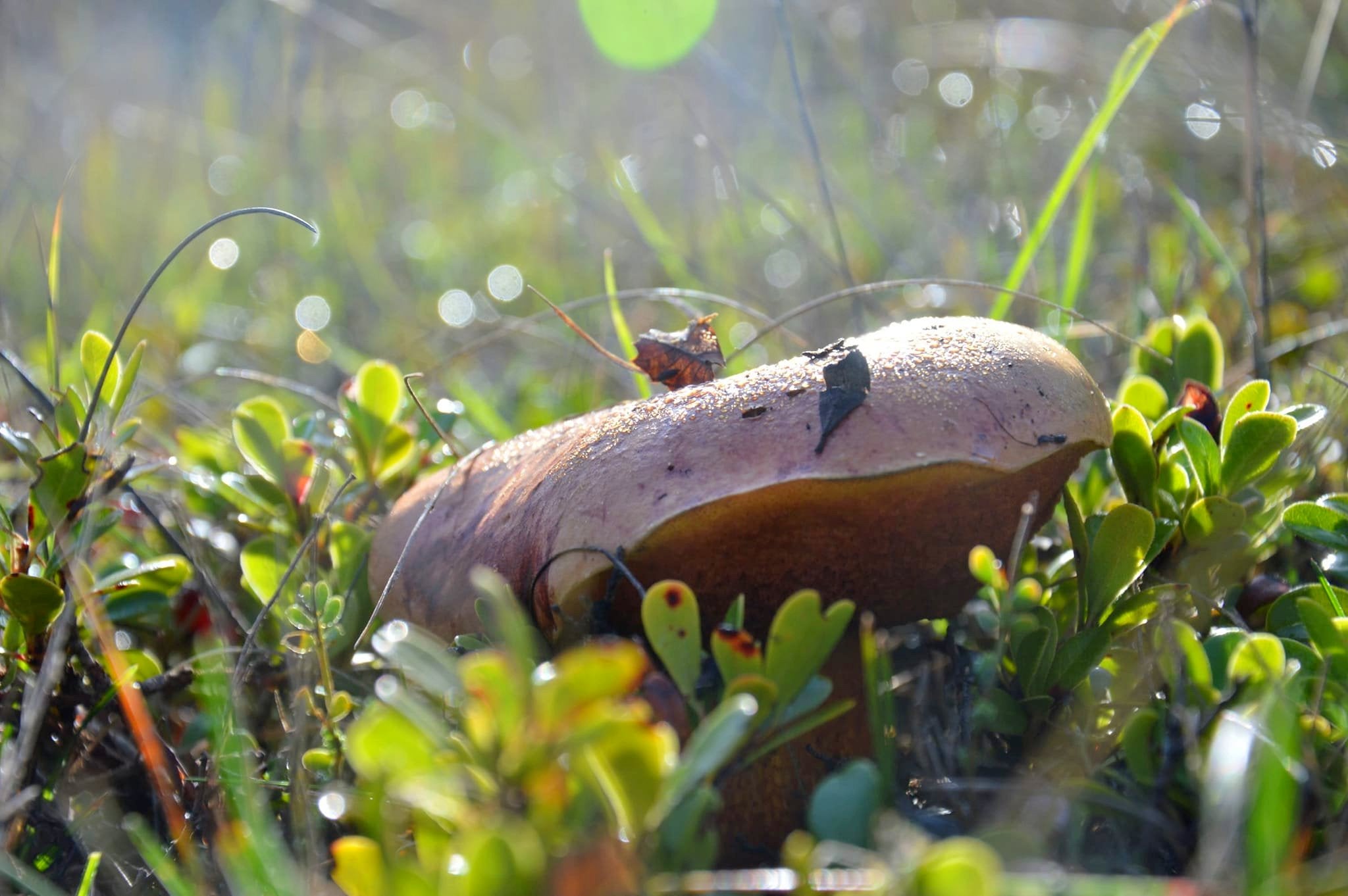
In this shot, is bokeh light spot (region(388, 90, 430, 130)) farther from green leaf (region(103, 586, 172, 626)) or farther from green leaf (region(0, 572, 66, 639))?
green leaf (region(0, 572, 66, 639))

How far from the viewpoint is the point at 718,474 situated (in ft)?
3.13

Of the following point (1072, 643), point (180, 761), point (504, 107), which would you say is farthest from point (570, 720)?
point (504, 107)

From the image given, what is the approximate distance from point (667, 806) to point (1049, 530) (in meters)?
0.93

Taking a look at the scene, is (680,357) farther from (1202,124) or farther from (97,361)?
(1202,124)

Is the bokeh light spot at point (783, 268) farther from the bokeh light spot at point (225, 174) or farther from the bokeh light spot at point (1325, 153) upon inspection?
the bokeh light spot at point (225, 174)

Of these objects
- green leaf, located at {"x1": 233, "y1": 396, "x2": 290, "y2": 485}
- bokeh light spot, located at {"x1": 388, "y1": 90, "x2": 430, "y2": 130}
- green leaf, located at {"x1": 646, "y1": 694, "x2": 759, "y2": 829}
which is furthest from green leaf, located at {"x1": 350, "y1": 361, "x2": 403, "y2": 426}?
bokeh light spot, located at {"x1": 388, "y1": 90, "x2": 430, "y2": 130}

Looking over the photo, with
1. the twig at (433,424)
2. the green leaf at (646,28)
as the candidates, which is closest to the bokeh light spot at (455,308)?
the green leaf at (646,28)

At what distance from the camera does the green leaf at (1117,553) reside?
3.46 ft

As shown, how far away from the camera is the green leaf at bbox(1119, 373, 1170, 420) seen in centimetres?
135

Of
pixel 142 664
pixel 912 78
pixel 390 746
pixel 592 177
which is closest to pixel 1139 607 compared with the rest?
pixel 390 746

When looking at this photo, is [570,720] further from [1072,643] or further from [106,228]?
[106,228]

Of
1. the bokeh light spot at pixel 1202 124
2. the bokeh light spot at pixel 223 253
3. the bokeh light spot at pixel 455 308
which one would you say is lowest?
the bokeh light spot at pixel 455 308

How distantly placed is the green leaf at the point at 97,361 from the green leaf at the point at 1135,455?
1.28 metres

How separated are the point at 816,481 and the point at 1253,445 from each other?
23.4 inches
